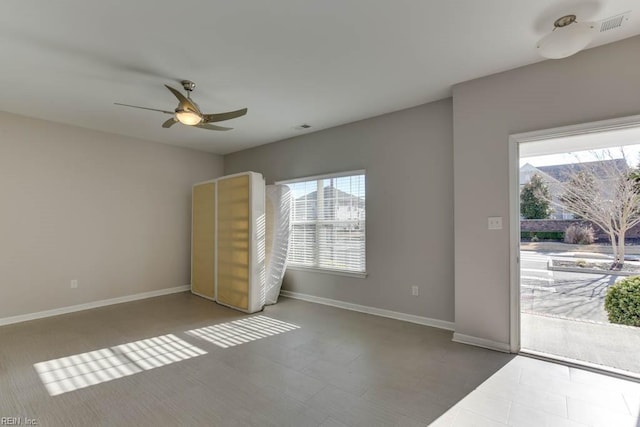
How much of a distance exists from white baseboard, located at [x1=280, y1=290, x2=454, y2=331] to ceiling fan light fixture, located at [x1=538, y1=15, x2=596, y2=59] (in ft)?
9.41

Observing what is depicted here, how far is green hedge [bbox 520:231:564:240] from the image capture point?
297 centimetres

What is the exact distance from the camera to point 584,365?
264 cm

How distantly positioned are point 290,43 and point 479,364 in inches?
129

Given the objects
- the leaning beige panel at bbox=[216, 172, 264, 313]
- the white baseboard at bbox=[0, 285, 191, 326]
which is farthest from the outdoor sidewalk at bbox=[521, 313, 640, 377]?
the white baseboard at bbox=[0, 285, 191, 326]

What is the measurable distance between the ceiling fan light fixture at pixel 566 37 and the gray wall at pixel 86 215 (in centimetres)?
569

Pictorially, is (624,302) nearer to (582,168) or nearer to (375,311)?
(582,168)

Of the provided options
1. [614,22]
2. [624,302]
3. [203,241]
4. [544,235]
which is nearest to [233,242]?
Result: [203,241]

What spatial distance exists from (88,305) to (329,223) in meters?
3.92

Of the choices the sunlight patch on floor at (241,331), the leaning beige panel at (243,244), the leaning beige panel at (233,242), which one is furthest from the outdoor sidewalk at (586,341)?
the leaning beige panel at (233,242)

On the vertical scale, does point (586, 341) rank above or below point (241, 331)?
above

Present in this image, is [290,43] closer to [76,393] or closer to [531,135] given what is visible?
[531,135]

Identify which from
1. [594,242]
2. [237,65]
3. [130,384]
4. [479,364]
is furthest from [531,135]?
[130,384]

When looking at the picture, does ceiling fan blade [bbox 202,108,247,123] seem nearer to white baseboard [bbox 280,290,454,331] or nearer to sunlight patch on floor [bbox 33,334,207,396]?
sunlight patch on floor [bbox 33,334,207,396]

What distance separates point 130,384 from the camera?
2.45 m
